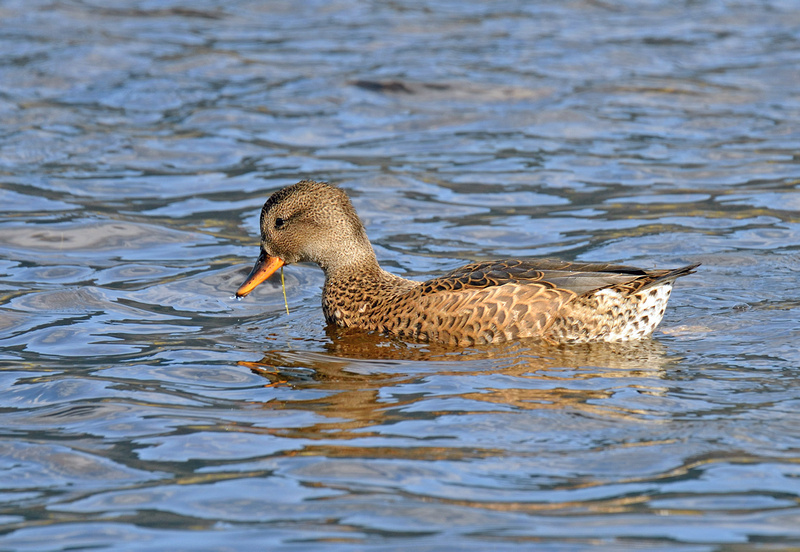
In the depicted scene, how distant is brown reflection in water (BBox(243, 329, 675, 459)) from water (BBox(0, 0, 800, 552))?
28 millimetres

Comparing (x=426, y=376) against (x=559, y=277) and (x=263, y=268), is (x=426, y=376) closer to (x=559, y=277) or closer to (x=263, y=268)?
(x=559, y=277)

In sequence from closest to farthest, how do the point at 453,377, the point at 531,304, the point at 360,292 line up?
the point at 453,377
the point at 531,304
the point at 360,292

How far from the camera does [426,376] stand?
712 centimetres

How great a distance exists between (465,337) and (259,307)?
2297 mm

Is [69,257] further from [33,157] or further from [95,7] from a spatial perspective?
[95,7]

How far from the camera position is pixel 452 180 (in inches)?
499

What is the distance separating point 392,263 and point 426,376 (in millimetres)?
3377

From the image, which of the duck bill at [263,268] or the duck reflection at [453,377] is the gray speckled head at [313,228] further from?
the duck reflection at [453,377]

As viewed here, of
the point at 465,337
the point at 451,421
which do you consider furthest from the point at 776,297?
the point at 451,421

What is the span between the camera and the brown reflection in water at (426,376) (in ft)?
20.7

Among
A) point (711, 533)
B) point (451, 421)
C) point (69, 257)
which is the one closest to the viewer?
point (711, 533)

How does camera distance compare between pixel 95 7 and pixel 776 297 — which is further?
pixel 95 7

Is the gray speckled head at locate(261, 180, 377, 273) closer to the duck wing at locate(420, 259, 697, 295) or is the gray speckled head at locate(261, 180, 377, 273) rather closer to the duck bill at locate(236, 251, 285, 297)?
the duck bill at locate(236, 251, 285, 297)

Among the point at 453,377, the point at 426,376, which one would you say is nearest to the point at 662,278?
the point at 453,377
